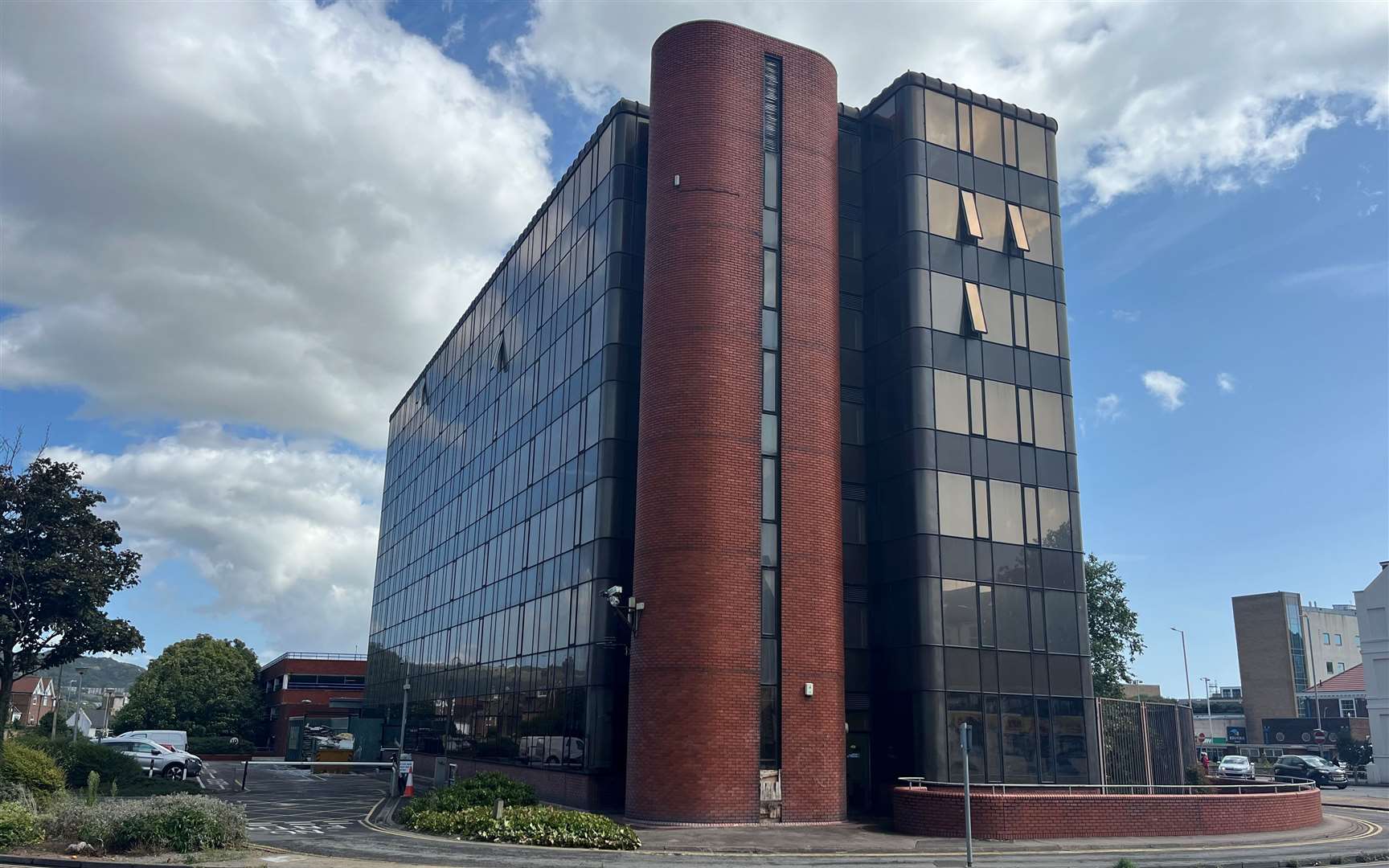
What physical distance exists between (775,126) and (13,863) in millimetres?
27563

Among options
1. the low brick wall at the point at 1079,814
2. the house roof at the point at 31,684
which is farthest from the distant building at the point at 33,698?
the low brick wall at the point at 1079,814

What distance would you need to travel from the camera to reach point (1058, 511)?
113 feet

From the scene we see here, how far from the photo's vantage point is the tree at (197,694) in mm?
83312

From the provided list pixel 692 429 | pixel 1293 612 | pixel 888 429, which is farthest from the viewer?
pixel 1293 612

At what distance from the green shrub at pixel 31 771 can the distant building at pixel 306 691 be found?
49561 millimetres

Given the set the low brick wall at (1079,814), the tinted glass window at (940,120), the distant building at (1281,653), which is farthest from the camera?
the distant building at (1281,653)

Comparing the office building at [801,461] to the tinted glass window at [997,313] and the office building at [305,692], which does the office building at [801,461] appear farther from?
the office building at [305,692]

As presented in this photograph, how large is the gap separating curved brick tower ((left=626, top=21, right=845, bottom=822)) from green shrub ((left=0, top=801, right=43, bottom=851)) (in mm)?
13681

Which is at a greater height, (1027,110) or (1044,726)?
(1027,110)

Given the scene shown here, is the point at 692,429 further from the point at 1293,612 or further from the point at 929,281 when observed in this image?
the point at 1293,612

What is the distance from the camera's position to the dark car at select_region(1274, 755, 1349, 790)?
5650 cm

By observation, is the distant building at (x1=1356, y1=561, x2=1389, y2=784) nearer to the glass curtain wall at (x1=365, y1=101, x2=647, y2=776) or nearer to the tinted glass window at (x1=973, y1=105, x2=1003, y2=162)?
the tinted glass window at (x1=973, y1=105, x2=1003, y2=162)

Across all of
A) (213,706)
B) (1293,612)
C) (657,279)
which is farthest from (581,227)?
(1293,612)

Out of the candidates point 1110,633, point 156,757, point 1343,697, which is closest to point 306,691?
point 156,757
